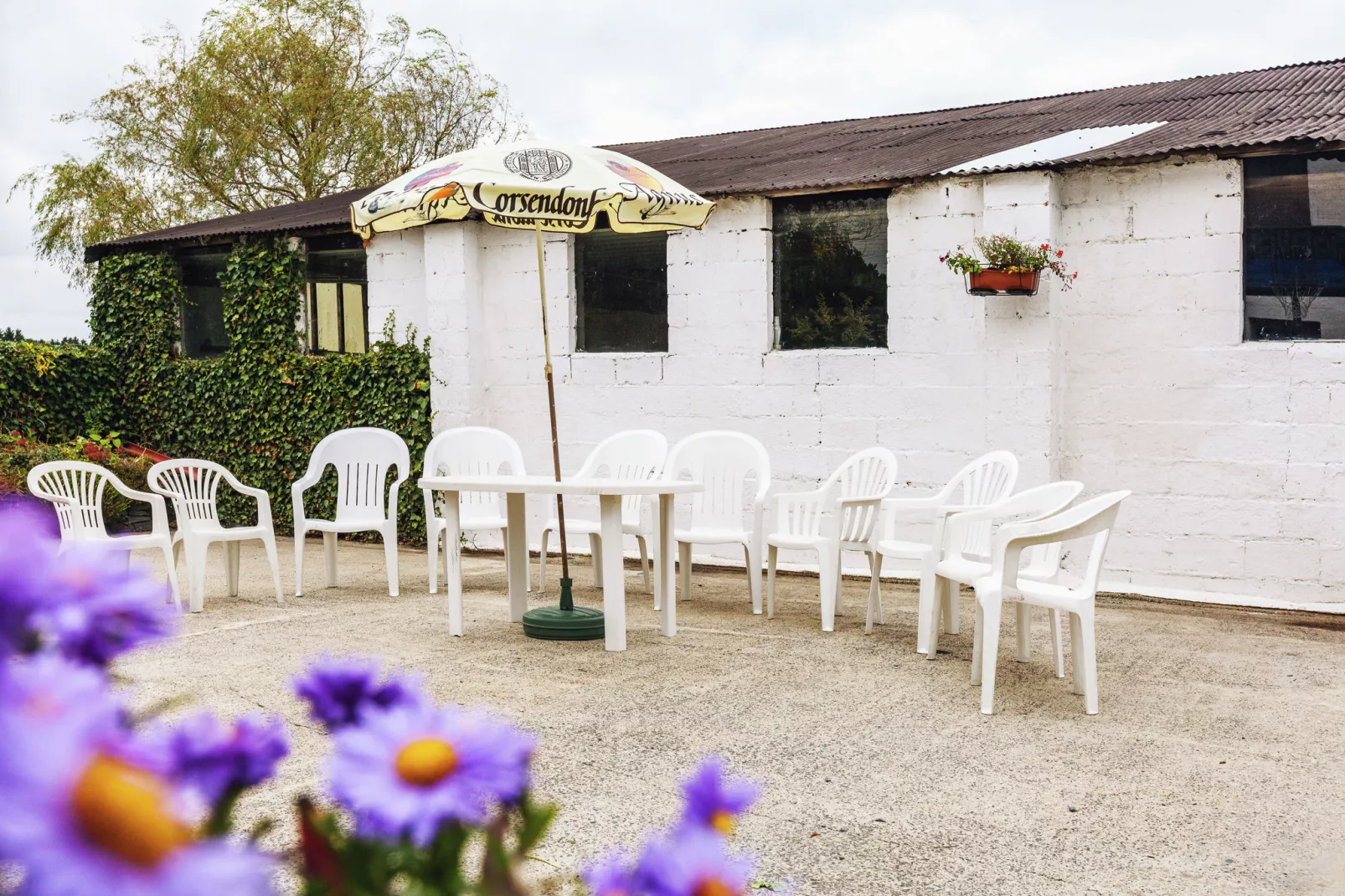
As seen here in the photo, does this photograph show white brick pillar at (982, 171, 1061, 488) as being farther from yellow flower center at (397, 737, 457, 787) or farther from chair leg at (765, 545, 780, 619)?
yellow flower center at (397, 737, 457, 787)

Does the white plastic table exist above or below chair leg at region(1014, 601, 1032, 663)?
above

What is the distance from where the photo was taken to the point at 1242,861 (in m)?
3.02

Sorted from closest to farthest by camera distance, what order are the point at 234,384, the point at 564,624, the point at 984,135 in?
the point at 564,624 → the point at 984,135 → the point at 234,384

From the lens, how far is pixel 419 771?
569 mm

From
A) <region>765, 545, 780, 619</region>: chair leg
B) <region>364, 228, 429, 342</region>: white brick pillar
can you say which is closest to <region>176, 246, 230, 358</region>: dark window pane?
<region>364, 228, 429, 342</region>: white brick pillar

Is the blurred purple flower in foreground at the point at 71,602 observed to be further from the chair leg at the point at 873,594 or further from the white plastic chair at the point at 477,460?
the white plastic chair at the point at 477,460

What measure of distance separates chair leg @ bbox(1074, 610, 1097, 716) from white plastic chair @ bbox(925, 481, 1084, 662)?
0.46m

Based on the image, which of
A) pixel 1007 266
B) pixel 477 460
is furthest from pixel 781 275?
pixel 477 460

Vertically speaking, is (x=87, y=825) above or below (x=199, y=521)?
above

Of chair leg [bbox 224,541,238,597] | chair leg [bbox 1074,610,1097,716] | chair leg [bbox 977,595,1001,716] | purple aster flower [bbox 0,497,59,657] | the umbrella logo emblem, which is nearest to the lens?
purple aster flower [bbox 0,497,59,657]

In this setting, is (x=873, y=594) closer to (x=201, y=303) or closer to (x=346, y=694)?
(x=346, y=694)

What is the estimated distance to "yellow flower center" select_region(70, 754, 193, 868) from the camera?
0.37 metres

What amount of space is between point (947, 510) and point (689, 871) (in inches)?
209

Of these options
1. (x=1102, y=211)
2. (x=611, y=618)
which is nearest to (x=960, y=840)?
(x=611, y=618)
